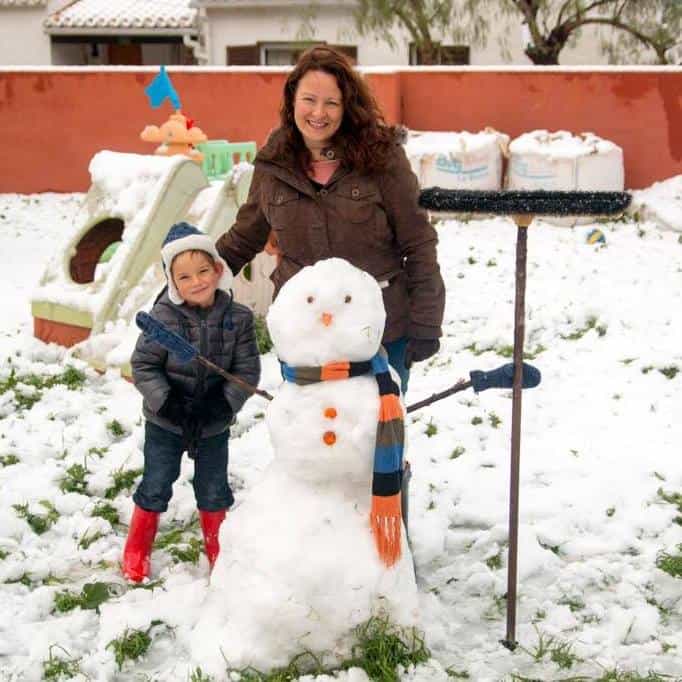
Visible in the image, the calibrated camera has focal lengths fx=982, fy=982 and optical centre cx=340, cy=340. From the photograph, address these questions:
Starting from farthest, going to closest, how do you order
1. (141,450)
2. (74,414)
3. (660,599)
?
(74,414)
(141,450)
(660,599)

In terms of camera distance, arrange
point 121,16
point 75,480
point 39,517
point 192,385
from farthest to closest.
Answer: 1. point 121,16
2. point 75,480
3. point 39,517
4. point 192,385

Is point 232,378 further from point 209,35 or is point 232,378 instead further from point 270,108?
point 209,35

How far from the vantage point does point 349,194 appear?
2.86 meters

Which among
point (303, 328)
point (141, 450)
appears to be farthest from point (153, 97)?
point (303, 328)

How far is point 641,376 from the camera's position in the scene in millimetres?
5102

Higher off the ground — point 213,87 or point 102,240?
point 213,87

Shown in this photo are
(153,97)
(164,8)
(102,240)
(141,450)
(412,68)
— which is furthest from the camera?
(164,8)

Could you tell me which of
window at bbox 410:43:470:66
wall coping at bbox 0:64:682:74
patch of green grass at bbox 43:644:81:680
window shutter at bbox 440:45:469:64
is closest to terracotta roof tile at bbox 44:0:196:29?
window at bbox 410:43:470:66

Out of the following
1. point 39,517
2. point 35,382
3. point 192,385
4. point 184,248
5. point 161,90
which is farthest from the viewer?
point 161,90

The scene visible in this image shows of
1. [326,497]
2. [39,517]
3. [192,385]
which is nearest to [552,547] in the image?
[326,497]

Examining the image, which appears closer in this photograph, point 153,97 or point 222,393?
point 222,393

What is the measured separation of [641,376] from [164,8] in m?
18.2

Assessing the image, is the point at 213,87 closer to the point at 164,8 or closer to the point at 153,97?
the point at 153,97

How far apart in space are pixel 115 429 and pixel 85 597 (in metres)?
1.61
